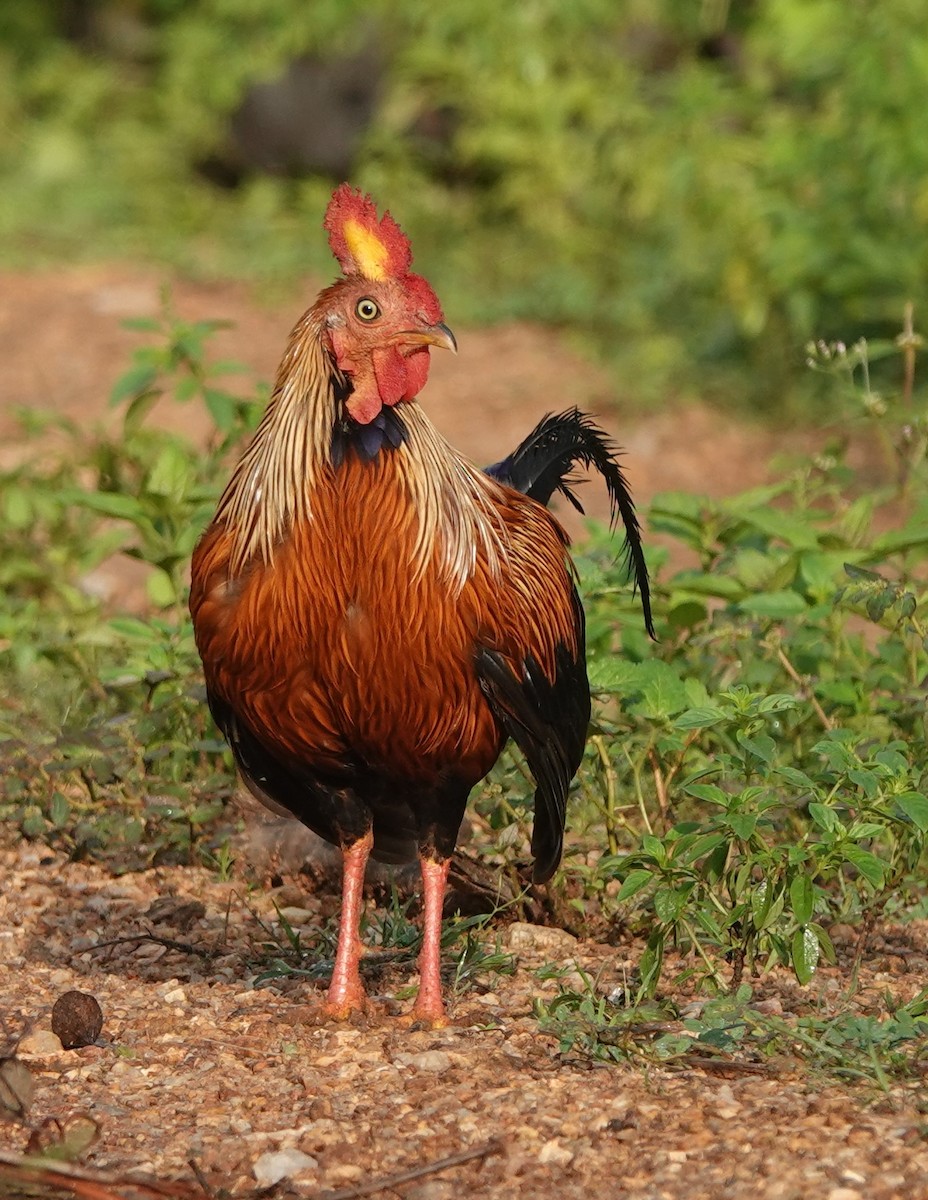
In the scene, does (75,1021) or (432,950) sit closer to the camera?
(75,1021)

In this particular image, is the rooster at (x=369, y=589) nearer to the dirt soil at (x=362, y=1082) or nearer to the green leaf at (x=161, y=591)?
the dirt soil at (x=362, y=1082)

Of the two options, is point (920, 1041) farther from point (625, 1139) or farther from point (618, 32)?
point (618, 32)

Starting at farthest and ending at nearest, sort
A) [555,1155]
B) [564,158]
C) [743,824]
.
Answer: [564,158], [743,824], [555,1155]

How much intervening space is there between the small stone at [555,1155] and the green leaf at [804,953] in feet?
2.15

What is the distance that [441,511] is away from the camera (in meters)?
3.72

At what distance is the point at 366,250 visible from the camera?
371cm

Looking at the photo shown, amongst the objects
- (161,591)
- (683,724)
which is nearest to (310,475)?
(683,724)

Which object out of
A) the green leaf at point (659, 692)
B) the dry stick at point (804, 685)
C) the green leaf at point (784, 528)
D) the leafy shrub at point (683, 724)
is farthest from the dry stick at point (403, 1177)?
the green leaf at point (784, 528)

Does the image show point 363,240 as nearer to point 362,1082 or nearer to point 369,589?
point 369,589

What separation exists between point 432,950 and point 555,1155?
33.0 inches

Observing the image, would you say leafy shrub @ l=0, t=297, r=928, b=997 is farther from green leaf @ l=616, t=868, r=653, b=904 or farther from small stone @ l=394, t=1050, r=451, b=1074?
small stone @ l=394, t=1050, r=451, b=1074

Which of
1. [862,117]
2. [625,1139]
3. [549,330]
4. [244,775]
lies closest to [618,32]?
[549,330]

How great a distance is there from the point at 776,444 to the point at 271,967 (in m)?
5.37

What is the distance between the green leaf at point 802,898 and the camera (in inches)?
142
